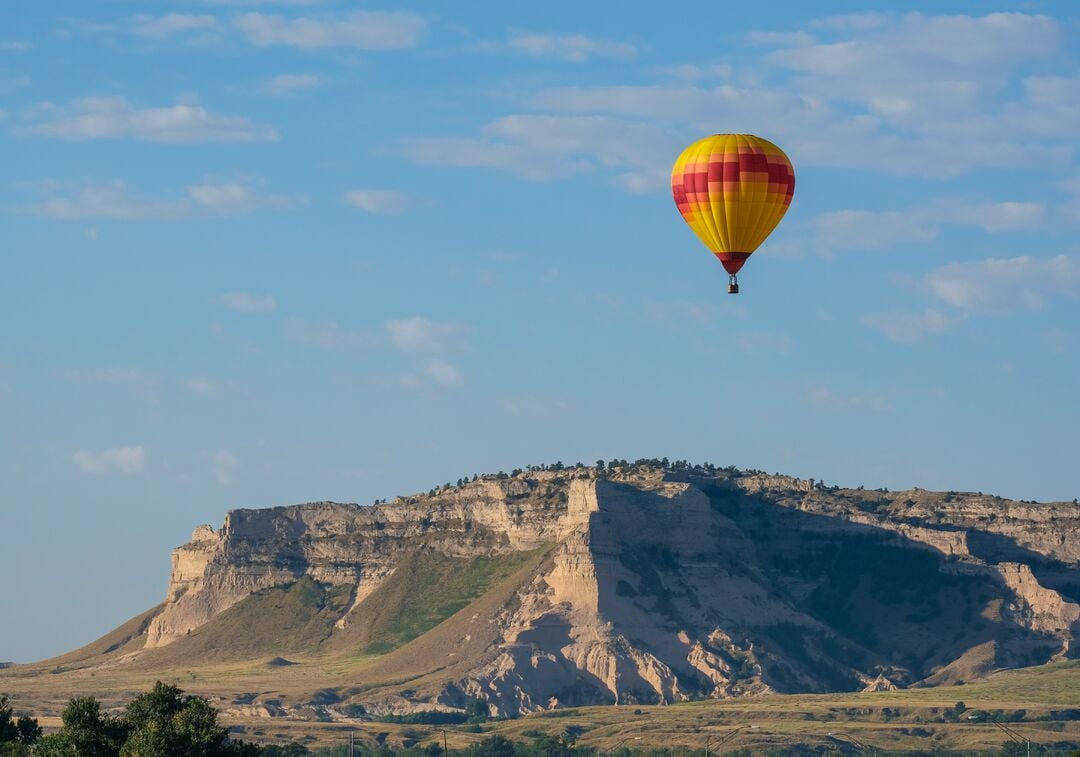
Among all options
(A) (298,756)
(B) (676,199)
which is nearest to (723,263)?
(B) (676,199)

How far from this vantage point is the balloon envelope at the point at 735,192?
126m

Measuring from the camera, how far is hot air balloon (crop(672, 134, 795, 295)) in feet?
414

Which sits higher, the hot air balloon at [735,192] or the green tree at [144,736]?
the hot air balloon at [735,192]

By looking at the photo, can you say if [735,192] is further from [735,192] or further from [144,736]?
[144,736]

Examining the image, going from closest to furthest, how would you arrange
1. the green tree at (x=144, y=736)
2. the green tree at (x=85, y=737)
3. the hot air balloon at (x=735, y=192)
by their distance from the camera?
1. the green tree at (x=144, y=736)
2. the green tree at (x=85, y=737)
3. the hot air balloon at (x=735, y=192)

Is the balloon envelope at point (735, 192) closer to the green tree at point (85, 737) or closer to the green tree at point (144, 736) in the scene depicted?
the green tree at point (144, 736)

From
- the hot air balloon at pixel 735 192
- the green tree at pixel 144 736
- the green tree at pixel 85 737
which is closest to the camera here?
the green tree at pixel 144 736

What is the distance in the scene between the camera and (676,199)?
129250mm

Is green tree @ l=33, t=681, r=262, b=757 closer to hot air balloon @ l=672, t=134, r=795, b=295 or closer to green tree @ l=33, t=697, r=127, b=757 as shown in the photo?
green tree @ l=33, t=697, r=127, b=757

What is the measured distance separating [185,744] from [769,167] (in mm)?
42628

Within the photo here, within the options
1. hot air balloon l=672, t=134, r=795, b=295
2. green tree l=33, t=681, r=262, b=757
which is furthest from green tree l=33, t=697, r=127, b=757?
hot air balloon l=672, t=134, r=795, b=295

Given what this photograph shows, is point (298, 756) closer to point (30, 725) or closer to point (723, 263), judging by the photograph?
point (30, 725)

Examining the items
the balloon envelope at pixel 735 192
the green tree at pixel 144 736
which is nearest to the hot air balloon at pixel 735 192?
the balloon envelope at pixel 735 192

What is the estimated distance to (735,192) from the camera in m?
126
